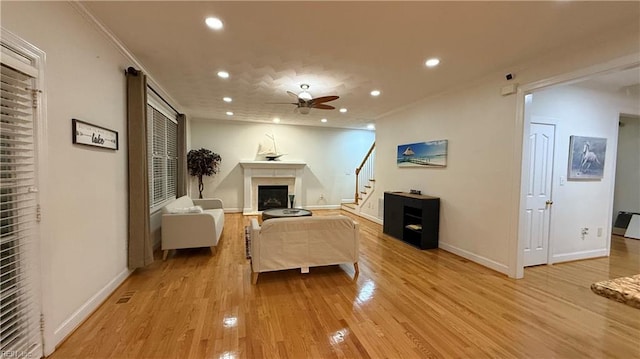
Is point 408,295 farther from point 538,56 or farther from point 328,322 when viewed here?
point 538,56

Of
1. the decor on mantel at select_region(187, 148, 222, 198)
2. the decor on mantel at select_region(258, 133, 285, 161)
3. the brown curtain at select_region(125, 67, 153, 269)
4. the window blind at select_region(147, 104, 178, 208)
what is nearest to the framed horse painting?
the brown curtain at select_region(125, 67, 153, 269)

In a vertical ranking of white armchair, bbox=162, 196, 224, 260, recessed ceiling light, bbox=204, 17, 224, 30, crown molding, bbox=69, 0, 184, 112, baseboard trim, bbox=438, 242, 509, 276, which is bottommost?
baseboard trim, bbox=438, 242, 509, 276

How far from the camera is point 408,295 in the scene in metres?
2.79

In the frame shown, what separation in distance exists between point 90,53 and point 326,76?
2.57m

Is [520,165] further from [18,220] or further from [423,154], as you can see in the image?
[18,220]

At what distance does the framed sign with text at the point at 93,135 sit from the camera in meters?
2.15

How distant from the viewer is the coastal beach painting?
4434 millimetres

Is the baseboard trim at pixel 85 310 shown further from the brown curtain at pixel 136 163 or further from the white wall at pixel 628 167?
the white wall at pixel 628 167

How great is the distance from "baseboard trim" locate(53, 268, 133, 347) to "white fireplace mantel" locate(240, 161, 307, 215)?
455 centimetres

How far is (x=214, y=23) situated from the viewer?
237cm

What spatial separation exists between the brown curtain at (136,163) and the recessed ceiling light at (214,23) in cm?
128

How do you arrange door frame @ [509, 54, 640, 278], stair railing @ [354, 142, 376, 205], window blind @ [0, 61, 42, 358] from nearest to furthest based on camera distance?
1. window blind @ [0, 61, 42, 358]
2. door frame @ [509, 54, 640, 278]
3. stair railing @ [354, 142, 376, 205]

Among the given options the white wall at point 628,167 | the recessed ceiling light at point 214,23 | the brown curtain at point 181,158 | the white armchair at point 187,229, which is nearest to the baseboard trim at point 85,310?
the white armchair at point 187,229

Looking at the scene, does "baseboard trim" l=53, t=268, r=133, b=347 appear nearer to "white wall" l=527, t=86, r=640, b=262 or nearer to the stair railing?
"white wall" l=527, t=86, r=640, b=262
